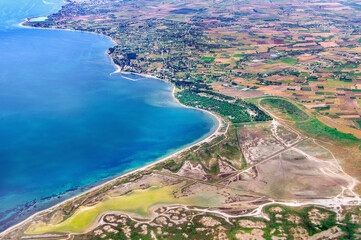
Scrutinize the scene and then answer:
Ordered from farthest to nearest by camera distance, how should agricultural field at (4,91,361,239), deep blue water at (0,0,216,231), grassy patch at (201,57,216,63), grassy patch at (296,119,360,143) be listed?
grassy patch at (201,57,216,63), grassy patch at (296,119,360,143), deep blue water at (0,0,216,231), agricultural field at (4,91,361,239)

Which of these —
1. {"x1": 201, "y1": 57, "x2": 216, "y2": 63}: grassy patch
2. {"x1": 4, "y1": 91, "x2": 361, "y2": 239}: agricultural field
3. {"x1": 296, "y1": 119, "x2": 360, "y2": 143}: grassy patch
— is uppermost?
{"x1": 201, "y1": 57, "x2": 216, "y2": 63}: grassy patch

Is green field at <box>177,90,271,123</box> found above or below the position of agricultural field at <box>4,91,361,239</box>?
above

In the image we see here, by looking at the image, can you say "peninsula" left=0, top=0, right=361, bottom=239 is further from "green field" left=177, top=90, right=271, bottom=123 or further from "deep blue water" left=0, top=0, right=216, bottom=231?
"deep blue water" left=0, top=0, right=216, bottom=231

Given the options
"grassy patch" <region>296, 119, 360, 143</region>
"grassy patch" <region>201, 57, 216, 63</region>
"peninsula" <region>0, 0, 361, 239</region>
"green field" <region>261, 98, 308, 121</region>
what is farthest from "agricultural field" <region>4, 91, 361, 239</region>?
"grassy patch" <region>201, 57, 216, 63</region>

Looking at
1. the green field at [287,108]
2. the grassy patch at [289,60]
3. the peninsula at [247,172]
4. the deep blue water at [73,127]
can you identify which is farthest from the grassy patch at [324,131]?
the grassy patch at [289,60]

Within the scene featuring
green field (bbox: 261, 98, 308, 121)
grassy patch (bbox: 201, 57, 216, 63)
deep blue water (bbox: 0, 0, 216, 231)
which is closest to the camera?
deep blue water (bbox: 0, 0, 216, 231)

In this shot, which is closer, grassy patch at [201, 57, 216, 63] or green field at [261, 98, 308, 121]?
green field at [261, 98, 308, 121]

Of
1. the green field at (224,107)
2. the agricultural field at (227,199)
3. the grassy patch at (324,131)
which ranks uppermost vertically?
the green field at (224,107)

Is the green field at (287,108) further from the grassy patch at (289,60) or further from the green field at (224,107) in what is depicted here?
the grassy patch at (289,60)

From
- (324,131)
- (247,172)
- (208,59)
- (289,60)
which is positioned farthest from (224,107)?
(289,60)

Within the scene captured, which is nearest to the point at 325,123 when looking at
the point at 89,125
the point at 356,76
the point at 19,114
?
the point at 356,76
